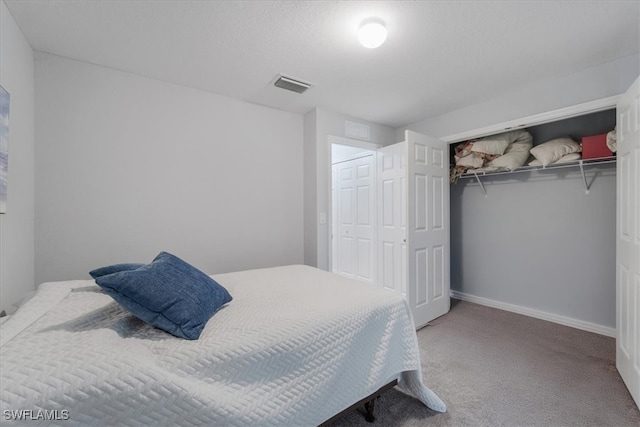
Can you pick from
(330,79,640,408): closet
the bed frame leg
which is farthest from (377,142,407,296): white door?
the bed frame leg

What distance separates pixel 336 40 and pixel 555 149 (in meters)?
2.37

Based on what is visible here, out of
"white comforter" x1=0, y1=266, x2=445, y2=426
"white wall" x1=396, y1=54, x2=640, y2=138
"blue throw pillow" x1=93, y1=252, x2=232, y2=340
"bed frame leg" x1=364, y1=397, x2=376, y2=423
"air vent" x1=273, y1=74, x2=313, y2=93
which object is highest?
"air vent" x1=273, y1=74, x2=313, y2=93

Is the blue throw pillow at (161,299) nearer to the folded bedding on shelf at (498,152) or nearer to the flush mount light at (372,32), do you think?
the flush mount light at (372,32)

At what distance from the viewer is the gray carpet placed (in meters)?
1.59

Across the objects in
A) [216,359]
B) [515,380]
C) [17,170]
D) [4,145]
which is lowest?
[515,380]

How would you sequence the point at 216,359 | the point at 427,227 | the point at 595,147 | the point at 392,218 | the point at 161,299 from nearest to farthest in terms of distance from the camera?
the point at 216,359 < the point at 161,299 < the point at 595,147 < the point at 427,227 < the point at 392,218

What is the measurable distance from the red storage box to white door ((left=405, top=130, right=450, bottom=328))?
Result: 1201 millimetres

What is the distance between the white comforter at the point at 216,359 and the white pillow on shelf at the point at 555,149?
230cm

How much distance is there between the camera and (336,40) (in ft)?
6.41

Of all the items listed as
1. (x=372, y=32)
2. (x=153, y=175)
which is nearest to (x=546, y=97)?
(x=372, y=32)

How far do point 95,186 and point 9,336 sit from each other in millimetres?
1616

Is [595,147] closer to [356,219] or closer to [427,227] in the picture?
[427,227]

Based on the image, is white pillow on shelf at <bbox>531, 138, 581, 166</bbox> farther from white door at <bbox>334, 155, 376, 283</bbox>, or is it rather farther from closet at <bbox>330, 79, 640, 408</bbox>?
white door at <bbox>334, 155, 376, 283</bbox>

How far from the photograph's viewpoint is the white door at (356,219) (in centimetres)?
389
